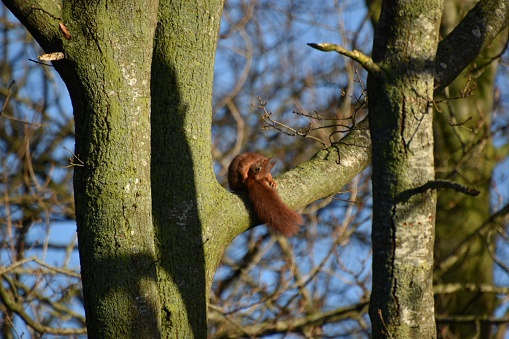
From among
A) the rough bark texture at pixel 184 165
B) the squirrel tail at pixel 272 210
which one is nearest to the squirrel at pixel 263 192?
the squirrel tail at pixel 272 210

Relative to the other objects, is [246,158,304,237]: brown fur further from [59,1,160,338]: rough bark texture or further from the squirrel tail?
[59,1,160,338]: rough bark texture

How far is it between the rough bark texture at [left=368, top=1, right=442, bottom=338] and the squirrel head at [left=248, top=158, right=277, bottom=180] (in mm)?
1505

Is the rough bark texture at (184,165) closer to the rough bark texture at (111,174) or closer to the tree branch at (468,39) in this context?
the rough bark texture at (111,174)

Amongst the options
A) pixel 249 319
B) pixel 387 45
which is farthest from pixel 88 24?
pixel 249 319

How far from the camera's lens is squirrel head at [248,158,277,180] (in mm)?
4301

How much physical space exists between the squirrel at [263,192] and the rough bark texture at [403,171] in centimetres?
70

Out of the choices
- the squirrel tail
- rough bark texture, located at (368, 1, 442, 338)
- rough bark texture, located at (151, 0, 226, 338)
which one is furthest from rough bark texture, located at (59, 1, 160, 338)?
rough bark texture, located at (368, 1, 442, 338)

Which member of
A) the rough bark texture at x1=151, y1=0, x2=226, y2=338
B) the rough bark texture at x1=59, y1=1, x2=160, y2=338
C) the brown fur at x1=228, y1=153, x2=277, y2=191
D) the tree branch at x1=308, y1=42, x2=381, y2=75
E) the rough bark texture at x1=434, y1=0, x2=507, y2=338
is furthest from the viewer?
the rough bark texture at x1=434, y1=0, x2=507, y2=338

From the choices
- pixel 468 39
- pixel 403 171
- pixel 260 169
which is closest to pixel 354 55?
pixel 403 171

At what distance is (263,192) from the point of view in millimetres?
3367

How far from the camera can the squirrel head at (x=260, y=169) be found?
430cm

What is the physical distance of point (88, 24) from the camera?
8.82 feet

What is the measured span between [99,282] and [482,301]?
635 centimetres

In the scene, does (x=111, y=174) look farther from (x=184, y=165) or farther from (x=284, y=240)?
(x=284, y=240)
